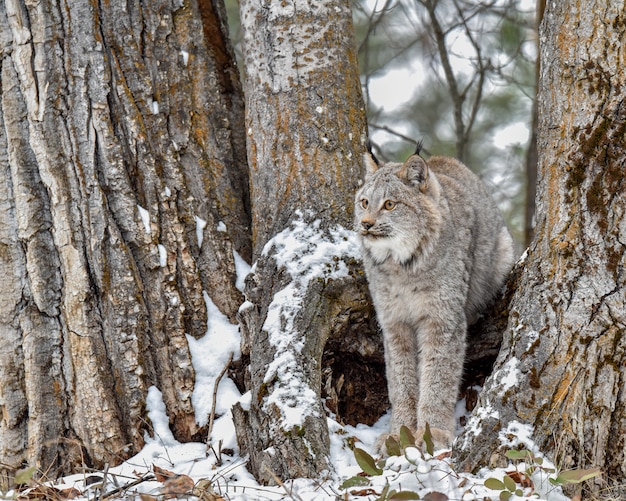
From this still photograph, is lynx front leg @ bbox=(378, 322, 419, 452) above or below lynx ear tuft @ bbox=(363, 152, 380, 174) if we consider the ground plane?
below

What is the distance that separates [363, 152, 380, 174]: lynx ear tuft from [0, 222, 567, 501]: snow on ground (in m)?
0.40

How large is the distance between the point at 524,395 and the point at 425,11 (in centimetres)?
586

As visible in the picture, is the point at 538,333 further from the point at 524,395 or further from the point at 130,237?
the point at 130,237

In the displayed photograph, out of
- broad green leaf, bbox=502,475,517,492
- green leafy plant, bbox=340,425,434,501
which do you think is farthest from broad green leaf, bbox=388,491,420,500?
broad green leaf, bbox=502,475,517,492

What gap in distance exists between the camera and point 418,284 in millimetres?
4191

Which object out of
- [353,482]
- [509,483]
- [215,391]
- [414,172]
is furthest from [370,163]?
[509,483]

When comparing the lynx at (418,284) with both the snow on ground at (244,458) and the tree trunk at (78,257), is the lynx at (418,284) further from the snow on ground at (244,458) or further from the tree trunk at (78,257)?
the tree trunk at (78,257)

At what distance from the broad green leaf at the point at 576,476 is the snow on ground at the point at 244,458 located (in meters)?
0.13

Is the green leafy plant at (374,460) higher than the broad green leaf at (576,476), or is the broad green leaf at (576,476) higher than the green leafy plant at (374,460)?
the green leafy plant at (374,460)

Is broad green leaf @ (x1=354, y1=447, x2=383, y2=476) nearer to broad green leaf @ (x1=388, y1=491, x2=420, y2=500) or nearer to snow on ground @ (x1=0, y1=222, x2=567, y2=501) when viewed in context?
snow on ground @ (x1=0, y1=222, x2=567, y2=501)

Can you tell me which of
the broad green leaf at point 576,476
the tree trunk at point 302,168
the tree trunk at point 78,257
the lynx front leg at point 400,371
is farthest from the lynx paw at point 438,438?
the tree trunk at point 78,257

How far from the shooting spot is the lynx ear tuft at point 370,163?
14.2ft

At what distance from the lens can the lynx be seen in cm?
409

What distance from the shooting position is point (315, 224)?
13.8 feet
